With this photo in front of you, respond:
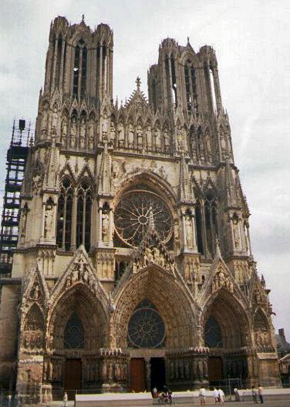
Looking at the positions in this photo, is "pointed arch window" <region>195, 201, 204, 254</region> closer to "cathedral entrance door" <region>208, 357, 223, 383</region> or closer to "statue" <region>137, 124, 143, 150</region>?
"statue" <region>137, 124, 143, 150</region>

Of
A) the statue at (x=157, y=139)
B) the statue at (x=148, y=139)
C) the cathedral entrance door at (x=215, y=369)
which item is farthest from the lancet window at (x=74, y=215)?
the cathedral entrance door at (x=215, y=369)

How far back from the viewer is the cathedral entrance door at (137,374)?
24.0 m

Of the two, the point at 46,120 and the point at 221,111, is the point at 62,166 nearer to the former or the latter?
the point at 46,120

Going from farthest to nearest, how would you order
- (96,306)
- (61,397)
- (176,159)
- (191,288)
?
(176,159) < (191,288) < (96,306) < (61,397)

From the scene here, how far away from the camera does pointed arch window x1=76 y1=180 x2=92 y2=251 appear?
2718 cm

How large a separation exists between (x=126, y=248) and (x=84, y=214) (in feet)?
11.3

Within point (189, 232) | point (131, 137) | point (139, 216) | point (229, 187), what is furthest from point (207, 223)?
point (131, 137)

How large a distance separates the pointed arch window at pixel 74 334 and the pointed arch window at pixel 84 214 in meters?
4.54

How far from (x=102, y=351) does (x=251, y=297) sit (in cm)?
955

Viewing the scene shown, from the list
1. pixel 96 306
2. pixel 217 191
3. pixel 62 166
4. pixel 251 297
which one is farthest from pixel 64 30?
pixel 251 297

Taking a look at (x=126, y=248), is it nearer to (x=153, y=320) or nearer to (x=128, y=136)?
(x=153, y=320)

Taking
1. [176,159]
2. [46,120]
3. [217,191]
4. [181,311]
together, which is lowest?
[181,311]

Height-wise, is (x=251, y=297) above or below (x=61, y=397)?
above

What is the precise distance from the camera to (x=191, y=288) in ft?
85.7
